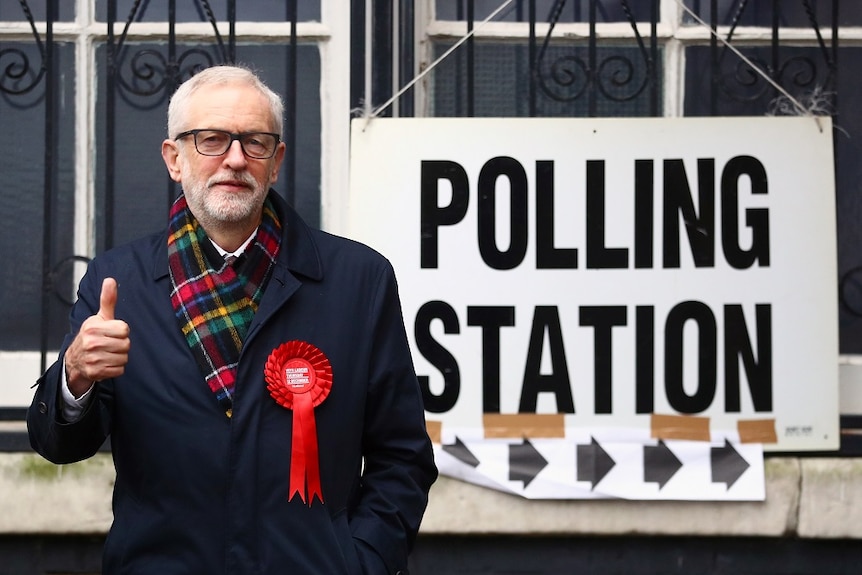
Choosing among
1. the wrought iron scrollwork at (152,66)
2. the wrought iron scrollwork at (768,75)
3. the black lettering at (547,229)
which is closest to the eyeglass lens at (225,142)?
the black lettering at (547,229)

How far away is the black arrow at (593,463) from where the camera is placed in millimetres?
4281

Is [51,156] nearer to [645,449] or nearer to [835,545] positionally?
[645,449]

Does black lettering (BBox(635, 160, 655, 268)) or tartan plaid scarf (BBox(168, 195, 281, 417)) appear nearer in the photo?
tartan plaid scarf (BBox(168, 195, 281, 417))

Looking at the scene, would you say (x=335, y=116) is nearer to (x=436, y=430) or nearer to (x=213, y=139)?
(x=436, y=430)

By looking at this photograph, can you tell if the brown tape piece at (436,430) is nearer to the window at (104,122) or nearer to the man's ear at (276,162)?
the window at (104,122)

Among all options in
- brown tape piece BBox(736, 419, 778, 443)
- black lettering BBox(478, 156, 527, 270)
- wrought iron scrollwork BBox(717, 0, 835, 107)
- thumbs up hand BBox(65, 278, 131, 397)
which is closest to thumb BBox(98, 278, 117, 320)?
thumbs up hand BBox(65, 278, 131, 397)

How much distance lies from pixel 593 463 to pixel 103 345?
2351 millimetres

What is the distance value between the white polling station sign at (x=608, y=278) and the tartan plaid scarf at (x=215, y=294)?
1.68m

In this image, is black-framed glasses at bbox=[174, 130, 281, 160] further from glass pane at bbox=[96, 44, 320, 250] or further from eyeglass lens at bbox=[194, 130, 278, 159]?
glass pane at bbox=[96, 44, 320, 250]

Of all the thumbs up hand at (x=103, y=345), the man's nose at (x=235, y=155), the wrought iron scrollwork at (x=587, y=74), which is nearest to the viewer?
the thumbs up hand at (x=103, y=345)

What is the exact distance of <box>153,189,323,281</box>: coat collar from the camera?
2.56m

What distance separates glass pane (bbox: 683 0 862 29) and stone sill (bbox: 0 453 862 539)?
1471mm

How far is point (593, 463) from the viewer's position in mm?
4281

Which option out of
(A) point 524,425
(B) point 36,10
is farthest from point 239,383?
(B) point 36,10
